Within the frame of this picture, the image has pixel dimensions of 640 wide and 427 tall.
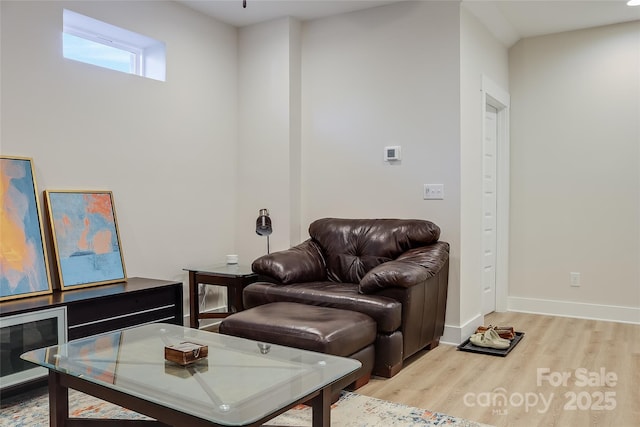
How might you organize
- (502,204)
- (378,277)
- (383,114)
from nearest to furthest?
(378,277), (383,114), (502,204)

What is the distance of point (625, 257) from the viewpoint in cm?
460

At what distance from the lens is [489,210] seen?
482 cm

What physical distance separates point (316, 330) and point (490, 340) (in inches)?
64.3

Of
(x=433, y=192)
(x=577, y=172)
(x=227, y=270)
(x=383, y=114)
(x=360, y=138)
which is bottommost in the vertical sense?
(x=227, y=270)

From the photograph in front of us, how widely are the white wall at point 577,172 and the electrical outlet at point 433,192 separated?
1.51m

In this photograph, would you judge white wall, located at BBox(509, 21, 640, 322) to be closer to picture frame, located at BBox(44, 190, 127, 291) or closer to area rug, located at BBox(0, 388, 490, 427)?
area rug, located at BBox(0, 388, 490, 427)

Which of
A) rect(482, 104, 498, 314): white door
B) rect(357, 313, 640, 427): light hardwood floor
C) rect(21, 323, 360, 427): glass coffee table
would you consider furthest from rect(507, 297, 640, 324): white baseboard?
rect(21, 323, 360, 427): glass coffee table

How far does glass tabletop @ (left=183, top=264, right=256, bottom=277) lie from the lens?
12.7 ft

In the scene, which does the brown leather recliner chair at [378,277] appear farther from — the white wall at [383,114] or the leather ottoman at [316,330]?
the white wall at [383,114]

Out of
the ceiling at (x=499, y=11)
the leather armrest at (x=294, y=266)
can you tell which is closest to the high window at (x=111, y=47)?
the ceiling at (x=499, y=11)

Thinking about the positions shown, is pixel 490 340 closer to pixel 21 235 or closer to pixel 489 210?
pixel 489 210

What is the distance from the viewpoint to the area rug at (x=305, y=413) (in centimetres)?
246

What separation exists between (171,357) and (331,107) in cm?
297

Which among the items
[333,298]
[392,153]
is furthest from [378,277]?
[392,153]
